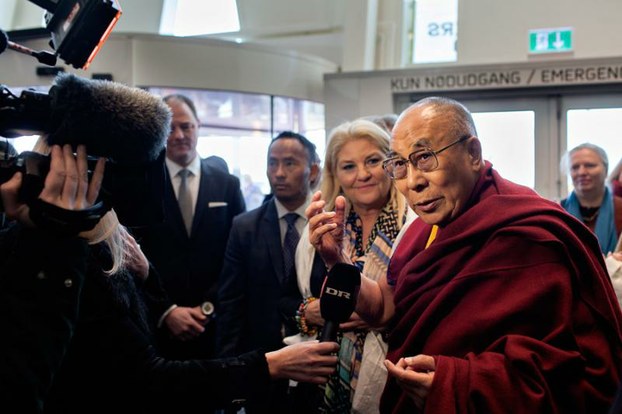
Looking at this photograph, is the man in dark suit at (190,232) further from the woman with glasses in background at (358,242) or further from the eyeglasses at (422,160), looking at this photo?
the eyeglasses at (422,160)

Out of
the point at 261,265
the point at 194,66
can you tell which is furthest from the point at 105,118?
the point at 194,66

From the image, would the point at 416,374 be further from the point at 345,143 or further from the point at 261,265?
the point at 261,265

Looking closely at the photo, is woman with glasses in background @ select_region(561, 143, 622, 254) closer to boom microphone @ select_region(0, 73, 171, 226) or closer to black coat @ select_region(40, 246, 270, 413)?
black coat @ select_region(40, 246, 270, 413)

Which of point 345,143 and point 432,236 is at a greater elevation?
point 345,143

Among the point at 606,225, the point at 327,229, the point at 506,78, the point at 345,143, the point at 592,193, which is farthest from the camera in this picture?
the point at 506,78

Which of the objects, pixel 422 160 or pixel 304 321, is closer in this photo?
pixel 422 160

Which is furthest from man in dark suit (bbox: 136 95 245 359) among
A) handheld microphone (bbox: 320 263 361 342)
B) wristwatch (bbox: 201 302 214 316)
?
handheld microphone (bbox: 320 263 361 342)

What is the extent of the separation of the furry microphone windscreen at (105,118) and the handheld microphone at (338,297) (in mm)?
555

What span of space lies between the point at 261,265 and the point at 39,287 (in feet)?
5.29

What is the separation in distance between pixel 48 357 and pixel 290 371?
61cm

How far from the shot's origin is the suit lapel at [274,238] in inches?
104

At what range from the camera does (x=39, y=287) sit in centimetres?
108

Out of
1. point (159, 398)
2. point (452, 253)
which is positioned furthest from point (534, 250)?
point (159, 398)

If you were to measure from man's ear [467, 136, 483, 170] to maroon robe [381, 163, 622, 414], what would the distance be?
3.4 inches
